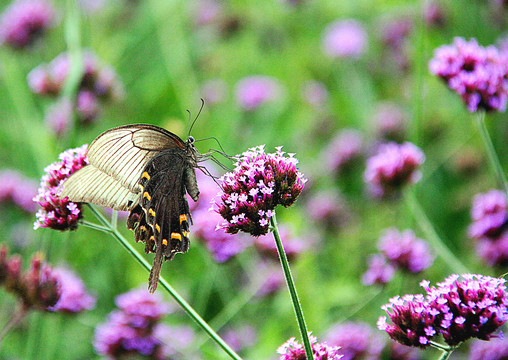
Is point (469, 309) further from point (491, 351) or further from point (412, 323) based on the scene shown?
point (491, 351)

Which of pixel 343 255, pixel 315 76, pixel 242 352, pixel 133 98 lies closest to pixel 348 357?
pixel 242 352

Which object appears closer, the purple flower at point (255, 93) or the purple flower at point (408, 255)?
the purple flower at point (408, 255)

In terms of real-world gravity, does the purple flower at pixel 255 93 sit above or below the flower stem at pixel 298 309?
above

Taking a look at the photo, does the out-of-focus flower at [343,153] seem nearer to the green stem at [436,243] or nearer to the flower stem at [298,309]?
the green stem at [436,243]

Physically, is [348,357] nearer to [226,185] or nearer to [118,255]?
[226,185]

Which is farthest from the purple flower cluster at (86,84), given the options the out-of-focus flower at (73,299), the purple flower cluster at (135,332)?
the purple flower cluster at (135,332)

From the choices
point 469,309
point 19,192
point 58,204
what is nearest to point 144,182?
point 58,204

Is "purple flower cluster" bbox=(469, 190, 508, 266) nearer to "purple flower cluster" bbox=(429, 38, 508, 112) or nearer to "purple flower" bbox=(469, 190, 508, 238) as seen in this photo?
"purple flower" bbox=(469, 190, 508, 238)

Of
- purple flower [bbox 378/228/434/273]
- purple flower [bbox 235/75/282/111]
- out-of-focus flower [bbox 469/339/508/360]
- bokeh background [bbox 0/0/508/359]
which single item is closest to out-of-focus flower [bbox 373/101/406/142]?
bokeh background [bbox 0/0/508/359]
